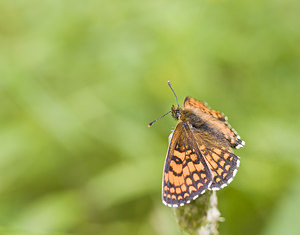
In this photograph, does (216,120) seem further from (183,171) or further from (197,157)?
(183,171)

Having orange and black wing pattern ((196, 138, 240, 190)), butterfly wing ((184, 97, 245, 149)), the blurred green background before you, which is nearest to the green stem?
orange and black wing pattern ((196, 138, 240, 190))

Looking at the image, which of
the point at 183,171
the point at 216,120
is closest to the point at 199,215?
the point at 183,171

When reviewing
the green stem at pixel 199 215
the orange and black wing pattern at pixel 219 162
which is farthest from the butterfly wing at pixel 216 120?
the green stem at pixel 199 215

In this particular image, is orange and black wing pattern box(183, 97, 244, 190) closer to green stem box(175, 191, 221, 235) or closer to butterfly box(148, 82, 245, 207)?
butterfly box(148, 82, 245, 207)

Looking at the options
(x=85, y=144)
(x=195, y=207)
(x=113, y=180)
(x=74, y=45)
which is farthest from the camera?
(x=74, y=45)

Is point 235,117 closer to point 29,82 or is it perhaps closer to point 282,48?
point 282,48

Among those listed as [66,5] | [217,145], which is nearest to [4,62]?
[66,5]
